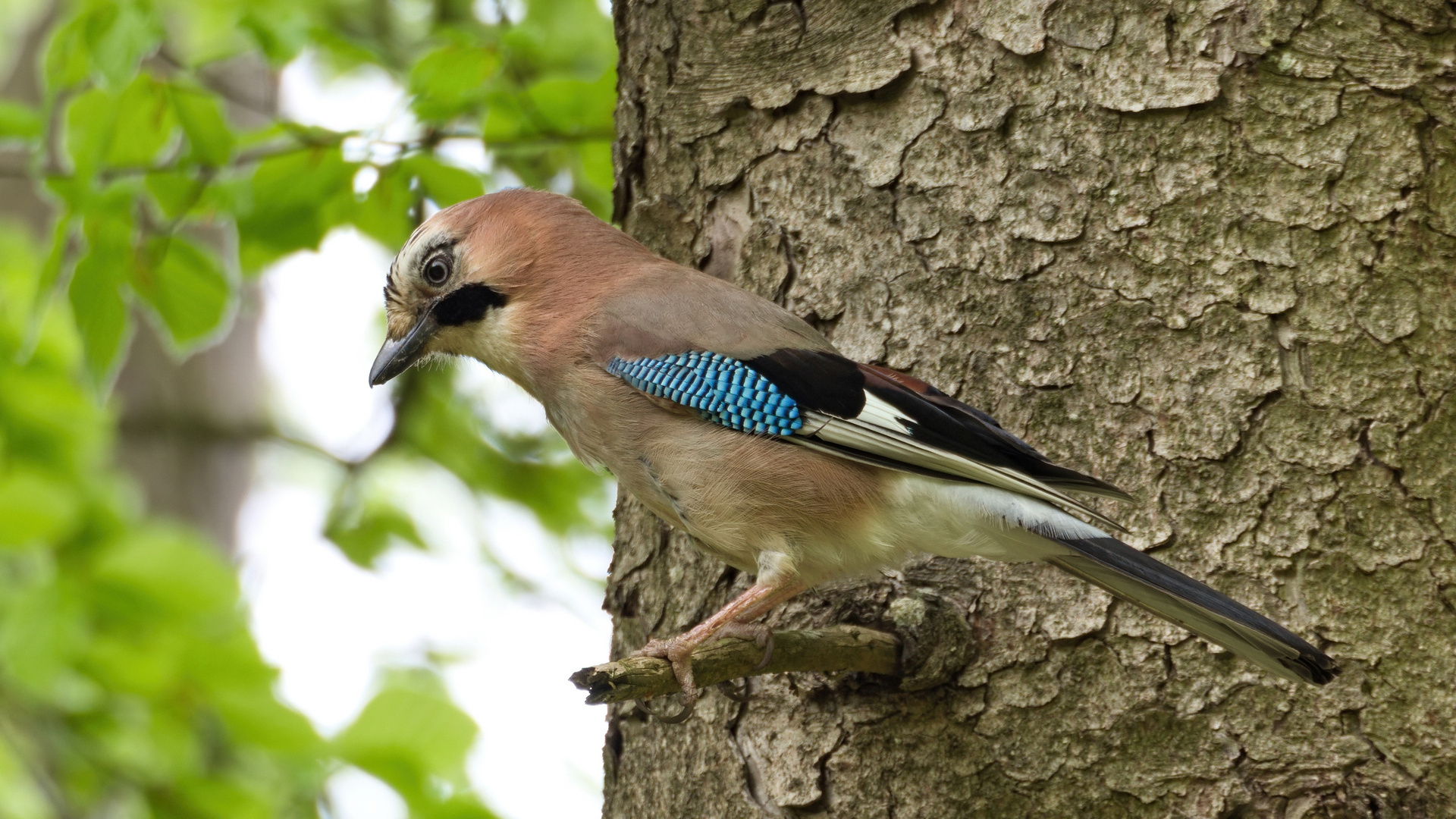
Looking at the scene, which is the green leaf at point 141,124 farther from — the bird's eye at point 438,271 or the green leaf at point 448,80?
the bird's eye at point 438,271

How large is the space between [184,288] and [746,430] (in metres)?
2.24

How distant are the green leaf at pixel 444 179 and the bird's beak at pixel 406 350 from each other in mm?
696

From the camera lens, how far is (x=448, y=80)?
368cm

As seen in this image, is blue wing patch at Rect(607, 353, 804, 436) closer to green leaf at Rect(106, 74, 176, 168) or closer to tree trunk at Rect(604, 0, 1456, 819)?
tree trunk at Rect(604, 0, 1456, 819)

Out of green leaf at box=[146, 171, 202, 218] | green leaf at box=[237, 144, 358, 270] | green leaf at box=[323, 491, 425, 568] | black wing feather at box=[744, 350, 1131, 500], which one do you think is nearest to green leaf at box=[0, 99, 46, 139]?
green leaf at box=[146, 171, 202, 218]

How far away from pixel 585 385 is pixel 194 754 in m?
2.64

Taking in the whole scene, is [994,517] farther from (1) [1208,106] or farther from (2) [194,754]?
(2) [194,754]


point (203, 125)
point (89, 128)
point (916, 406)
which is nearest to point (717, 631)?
point (916, 406)

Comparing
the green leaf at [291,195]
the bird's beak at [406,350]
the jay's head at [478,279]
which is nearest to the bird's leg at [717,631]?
the jay's head at [478,279]

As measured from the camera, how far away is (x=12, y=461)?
4.75m

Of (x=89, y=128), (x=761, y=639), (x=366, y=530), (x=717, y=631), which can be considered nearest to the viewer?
(x=761, y=639)

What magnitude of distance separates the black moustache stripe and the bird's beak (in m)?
0.03

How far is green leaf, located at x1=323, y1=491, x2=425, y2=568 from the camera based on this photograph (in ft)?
18.7

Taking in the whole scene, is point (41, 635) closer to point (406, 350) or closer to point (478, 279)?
point (406, 350)
